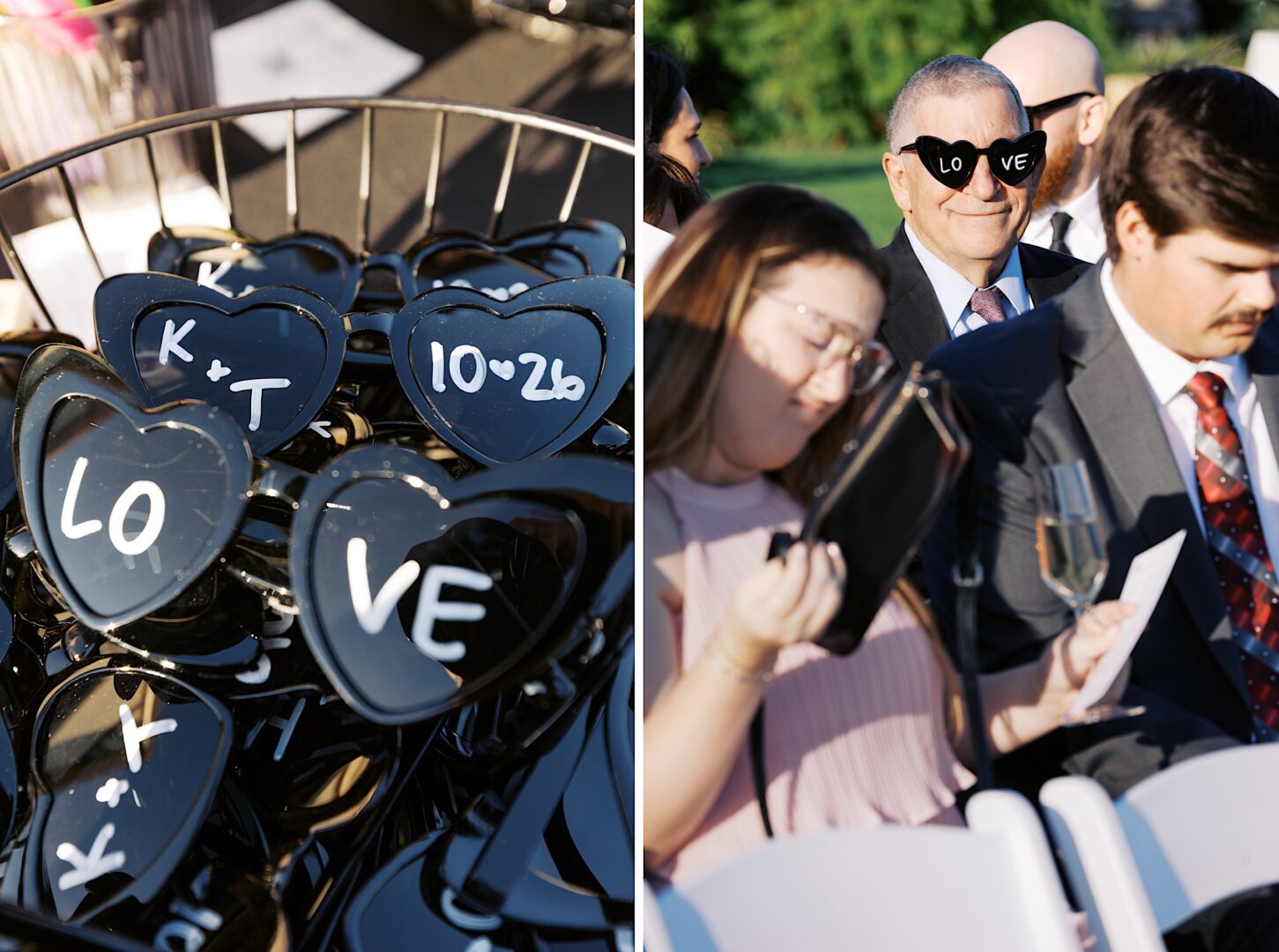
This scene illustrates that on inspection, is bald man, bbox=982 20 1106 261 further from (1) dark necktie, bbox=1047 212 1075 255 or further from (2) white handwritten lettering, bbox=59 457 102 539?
(2) white handwritten lettering, bbox=59 457 102 539

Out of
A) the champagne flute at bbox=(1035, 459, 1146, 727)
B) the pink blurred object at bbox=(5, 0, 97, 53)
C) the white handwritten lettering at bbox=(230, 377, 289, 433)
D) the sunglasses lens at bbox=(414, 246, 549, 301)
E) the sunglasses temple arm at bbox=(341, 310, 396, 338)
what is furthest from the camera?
the pink blurred object at bbox=(5, 0, 97, 53)

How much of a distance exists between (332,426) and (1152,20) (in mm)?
1076

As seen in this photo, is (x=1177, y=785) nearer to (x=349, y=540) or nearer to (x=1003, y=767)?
(x=1003, y=767)

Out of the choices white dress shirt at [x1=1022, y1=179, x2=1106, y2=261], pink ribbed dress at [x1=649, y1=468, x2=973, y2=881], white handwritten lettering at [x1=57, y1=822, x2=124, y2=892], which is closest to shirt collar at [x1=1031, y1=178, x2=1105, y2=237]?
white dress shirt at [x1=1022, y1=179, x2=1106, y2=261]

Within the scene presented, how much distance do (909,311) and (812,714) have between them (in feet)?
1.33

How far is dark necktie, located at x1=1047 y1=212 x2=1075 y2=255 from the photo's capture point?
4.18 ft

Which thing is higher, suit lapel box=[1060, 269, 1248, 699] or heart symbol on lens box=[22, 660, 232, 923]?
suit lapel box=[1060, 269, 1248, 699]

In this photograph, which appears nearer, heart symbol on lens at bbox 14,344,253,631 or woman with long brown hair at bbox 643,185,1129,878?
woman with long brown hair at bbox 643,185,1129,878

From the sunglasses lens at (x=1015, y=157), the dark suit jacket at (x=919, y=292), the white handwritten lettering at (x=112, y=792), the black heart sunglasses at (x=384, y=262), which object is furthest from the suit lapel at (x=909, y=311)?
the white handwritten lettering at (x=112, y=792)

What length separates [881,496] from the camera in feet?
3.45

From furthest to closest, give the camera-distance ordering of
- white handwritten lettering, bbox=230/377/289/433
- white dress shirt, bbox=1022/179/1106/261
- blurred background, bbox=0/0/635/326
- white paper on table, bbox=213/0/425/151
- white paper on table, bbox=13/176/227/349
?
white paper on table, bbox=213/0/425/151 < blurred background, bbox=0/0/635/326 < white paper on table, bbox=13/176/227/349 < white handwritten lettering, bbox=230/377/289/433 < white dress shirt, bbox=1022/179/1106/261

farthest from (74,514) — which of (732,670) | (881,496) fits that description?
(881,496)

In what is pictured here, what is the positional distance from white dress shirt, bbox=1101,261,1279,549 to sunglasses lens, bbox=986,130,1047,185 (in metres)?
0.13

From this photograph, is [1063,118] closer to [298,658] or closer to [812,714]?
[812,714]
